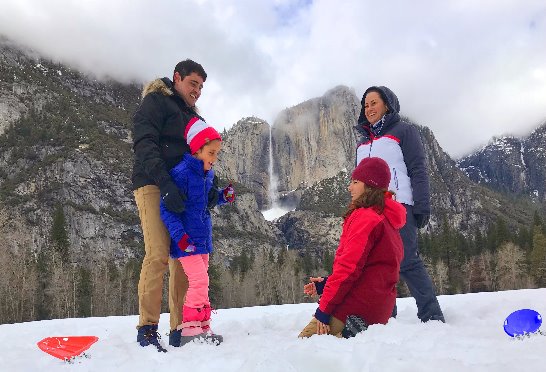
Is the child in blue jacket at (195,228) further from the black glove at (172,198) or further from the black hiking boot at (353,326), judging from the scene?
the black hiking boot at (353,326)

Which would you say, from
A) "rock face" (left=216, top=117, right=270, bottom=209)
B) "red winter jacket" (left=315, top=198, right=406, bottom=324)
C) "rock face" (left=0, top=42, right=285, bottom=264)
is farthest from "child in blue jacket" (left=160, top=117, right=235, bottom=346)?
"rock face" (left=216, top=117, right=270, bottom=209)

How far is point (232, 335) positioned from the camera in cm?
391

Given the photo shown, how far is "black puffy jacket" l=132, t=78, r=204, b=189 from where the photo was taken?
373 cm

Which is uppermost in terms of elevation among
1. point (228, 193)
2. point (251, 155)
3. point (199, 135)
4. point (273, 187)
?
point (251, 155)

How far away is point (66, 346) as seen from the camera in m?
2.95

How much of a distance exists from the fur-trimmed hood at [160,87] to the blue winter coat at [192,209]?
0.74 metres

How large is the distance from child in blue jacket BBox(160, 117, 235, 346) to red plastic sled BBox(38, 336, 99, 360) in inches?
30.9

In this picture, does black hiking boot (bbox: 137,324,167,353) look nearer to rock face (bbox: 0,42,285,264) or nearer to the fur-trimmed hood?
the fur-trimmed hood

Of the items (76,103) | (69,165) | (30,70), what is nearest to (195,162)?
(69,165)

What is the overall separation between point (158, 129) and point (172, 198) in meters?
0.86

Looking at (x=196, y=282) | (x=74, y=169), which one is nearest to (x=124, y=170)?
(x=74, y=169)

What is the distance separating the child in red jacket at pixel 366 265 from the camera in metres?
3.02

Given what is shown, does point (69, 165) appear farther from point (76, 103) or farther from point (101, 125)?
point (76, 103)

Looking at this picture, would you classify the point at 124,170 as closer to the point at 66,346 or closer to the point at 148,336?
the point at 148,336
